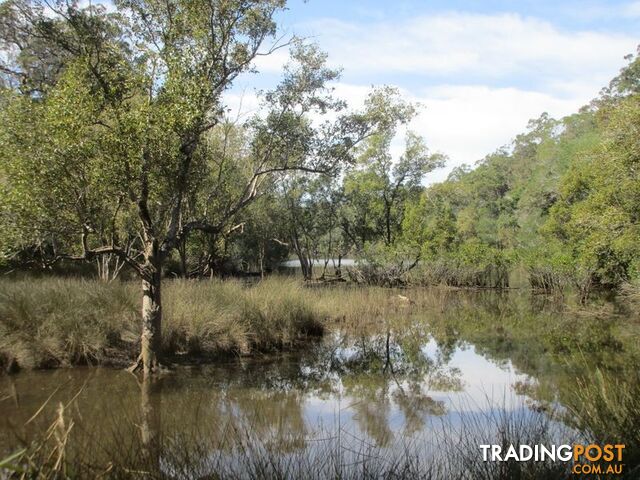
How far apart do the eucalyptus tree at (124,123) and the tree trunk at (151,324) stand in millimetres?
19

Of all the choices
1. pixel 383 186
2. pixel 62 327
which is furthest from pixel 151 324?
pixel 383 186

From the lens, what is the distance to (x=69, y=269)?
21172mm

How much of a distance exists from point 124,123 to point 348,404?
19.2 feet

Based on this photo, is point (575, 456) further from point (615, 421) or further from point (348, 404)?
point (348, 404)

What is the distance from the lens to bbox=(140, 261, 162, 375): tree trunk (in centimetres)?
946

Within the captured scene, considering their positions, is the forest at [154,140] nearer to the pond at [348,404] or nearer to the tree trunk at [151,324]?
the tree trunk at [151,324]

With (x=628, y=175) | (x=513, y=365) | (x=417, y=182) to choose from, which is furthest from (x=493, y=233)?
(x=513, y=365)

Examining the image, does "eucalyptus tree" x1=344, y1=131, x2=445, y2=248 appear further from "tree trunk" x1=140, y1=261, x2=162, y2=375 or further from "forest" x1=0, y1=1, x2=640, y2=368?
"tree trunk" x1=140, y1=261, x2=162, y2=375

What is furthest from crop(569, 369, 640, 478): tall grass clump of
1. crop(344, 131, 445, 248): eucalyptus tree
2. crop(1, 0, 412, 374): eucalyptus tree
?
crop(344, 131, 445, 248): eucalyptus tree

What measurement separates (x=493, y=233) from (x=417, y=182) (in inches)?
1134

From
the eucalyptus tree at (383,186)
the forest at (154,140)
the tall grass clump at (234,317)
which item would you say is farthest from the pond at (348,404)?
the eucalyptus tree at (383,186)

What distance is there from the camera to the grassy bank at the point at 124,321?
9.32m

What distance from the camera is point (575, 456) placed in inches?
156

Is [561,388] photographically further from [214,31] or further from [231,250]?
[231,250]
